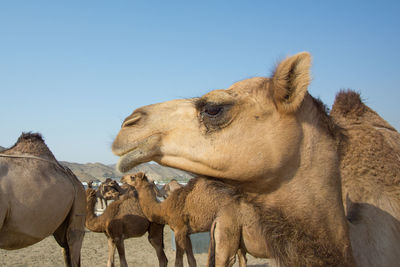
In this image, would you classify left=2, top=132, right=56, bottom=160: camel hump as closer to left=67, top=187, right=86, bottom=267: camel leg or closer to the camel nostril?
left=67, top=187, right=86, bottom=267: camel leg

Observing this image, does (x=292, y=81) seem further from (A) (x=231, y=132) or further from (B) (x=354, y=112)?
(B) (x=354, y=112)

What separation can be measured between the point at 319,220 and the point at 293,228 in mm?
143

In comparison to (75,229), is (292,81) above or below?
above

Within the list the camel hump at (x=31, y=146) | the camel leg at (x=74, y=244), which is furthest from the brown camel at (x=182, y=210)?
the camel hump at (x=31, y=146)

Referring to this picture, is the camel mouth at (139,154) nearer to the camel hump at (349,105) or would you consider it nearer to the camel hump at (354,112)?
the camel hump at (354,112)

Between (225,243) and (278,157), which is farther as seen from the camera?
(225,243)

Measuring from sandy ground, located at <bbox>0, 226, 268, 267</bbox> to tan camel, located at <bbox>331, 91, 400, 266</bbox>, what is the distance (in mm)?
7588

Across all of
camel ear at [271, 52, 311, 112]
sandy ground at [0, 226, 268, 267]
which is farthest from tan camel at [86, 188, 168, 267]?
camel ear at [271, 52, 311, 112]

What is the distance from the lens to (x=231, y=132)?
6.49ft

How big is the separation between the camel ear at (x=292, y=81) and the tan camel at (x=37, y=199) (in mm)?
4014

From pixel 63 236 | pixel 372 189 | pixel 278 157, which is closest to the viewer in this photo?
pixel 278 157

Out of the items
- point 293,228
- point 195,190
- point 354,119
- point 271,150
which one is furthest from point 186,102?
point 195,190

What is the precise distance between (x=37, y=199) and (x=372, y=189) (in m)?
4.34

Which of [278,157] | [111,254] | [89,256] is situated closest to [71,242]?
[111,254]
